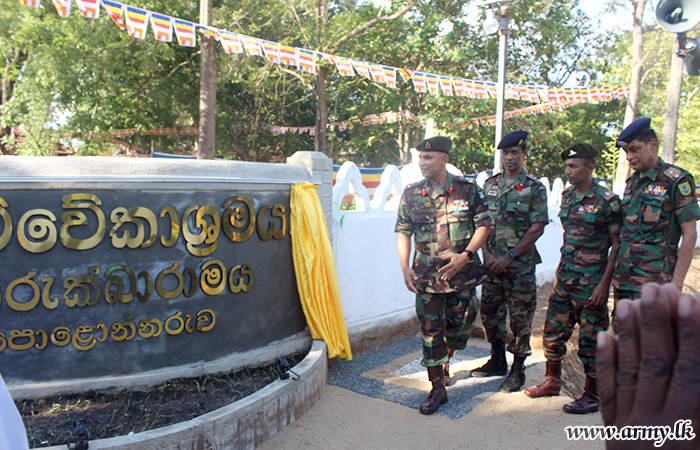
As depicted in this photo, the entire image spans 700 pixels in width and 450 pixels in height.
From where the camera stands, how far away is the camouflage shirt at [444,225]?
3.75 meters

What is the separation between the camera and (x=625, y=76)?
22953mm

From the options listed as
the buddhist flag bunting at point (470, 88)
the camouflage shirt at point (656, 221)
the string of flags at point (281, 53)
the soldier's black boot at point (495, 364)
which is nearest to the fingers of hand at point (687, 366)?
the camouflage shirt at point (656, 221)

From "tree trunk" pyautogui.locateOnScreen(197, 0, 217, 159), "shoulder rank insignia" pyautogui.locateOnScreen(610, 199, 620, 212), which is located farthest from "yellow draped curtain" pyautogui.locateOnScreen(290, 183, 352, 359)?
"tree trunk" pyautogui.locateOnScreen(197, 0, 217, 159)

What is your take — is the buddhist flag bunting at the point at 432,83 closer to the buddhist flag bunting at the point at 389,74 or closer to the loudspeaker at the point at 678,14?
the buddhist flag bunting at the point at 389,74

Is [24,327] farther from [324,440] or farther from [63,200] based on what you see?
[324,440]

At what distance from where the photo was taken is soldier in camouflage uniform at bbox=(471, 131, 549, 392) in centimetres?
410

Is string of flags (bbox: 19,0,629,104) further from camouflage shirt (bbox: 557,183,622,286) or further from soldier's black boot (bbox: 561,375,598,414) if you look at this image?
soldier's black boot (bbox: 561,375,598,414)

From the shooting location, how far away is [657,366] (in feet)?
3.53

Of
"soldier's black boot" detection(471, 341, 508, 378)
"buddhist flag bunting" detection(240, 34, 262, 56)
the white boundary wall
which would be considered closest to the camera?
"soldier's black boot" detection(471, 341, 508, 378)

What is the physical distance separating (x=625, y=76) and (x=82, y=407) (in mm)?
25352

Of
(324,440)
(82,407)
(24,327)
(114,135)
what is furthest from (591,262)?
(114,135)

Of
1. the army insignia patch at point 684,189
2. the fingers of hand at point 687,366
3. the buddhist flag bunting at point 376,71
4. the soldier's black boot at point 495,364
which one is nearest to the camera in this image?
the fingers of hand at point 687,366

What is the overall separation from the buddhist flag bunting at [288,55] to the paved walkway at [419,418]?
6383mm

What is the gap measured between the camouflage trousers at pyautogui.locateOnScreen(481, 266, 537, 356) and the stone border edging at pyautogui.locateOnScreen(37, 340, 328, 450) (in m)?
1.50
